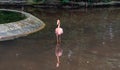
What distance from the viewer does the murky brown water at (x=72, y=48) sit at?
1386cm

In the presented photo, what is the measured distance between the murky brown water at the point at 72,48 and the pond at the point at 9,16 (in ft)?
5.48

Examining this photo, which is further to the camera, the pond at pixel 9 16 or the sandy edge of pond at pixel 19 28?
the pond at pixel 9 16

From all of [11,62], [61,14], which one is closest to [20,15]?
[61,14]

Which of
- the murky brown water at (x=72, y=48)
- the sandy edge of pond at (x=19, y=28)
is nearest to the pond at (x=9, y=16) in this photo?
the sandy edge of pond at (x=19, y=28)

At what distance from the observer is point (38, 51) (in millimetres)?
15898

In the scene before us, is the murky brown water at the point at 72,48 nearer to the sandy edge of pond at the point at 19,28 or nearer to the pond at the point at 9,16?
the sandy edge of pond at the point at 19,28

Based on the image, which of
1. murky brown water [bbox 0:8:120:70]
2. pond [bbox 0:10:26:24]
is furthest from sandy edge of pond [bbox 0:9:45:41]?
pond [bbox 0:10:26:24]

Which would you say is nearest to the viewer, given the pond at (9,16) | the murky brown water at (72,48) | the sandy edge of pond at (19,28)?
the murky brown water at (72,48)

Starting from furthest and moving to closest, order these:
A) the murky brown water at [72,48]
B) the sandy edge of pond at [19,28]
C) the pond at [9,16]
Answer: the pond at [9,16] < the sandy edge of pond at [19,28] < the murky brown water at [72,48]

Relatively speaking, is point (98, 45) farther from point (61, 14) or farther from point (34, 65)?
point (61, 14)

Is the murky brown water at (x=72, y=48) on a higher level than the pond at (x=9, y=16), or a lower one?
lower

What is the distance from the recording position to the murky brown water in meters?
13.9

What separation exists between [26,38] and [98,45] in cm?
385

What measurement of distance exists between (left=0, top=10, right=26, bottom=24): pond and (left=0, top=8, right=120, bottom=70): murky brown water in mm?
1670
